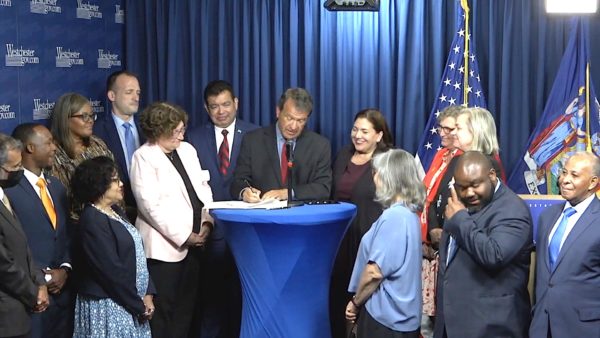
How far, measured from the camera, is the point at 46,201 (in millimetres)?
4609

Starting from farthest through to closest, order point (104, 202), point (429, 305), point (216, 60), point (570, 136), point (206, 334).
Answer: point (216, 60) → point (206, 334) → point (570, 136) → point (429, 305) → point (104, 202)

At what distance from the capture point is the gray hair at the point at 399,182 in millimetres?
3957

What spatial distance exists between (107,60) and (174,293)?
7.09 feet

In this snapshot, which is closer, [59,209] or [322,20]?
[59,209]

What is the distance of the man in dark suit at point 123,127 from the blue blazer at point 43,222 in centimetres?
91

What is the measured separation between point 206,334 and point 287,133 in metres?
1.65

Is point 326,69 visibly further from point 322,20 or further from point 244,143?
point 244,143

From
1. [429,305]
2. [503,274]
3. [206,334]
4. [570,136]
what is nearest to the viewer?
[503,274]

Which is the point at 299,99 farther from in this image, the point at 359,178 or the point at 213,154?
the point at 213,154

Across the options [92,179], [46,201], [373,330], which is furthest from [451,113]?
[46,201]

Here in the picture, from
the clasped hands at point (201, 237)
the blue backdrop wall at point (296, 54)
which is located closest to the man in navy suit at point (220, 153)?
the clasped hands at point (201, 237)

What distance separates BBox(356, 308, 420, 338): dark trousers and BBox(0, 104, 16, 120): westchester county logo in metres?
2.55

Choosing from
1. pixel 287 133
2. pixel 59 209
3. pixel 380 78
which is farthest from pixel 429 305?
pixel 59 209

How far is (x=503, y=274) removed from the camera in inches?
149
